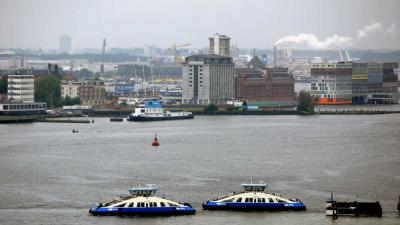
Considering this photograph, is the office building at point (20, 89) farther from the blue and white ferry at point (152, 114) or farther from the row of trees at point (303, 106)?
the row of trees at point (303, 106)

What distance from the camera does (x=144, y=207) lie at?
18766mm

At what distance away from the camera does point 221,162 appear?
26.1 metres

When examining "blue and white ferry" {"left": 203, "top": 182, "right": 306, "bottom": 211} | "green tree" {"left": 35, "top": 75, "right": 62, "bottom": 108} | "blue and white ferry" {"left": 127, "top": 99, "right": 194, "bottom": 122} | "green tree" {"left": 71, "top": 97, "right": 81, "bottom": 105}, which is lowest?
"blue and white ferry" {"left": 203, "top": 182, "right": 306, "bottom": 211}

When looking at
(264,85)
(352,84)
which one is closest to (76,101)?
(264,85)

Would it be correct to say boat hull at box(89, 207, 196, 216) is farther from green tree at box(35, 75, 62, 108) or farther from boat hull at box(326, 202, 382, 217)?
green tree at box(35, 75, 62, 108)

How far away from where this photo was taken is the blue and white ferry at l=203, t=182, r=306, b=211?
749 inches

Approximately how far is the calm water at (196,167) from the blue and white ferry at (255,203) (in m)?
0.23

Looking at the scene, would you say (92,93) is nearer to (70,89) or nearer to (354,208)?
(70,89)

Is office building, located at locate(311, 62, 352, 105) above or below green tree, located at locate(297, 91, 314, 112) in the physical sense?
above

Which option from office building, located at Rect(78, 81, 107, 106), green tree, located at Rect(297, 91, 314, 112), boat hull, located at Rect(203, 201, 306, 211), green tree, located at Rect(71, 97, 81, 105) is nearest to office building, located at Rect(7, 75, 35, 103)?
green tree, located at Rect(71, 97, 81, 105)

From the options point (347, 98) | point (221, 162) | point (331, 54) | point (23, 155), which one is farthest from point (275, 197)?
point (331, 54)

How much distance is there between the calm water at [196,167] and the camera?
1894cm

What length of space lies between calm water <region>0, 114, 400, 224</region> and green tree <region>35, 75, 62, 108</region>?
12.7 m

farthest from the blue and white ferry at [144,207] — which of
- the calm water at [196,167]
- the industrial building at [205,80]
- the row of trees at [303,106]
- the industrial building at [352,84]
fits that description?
the industrial building at [352,84]
